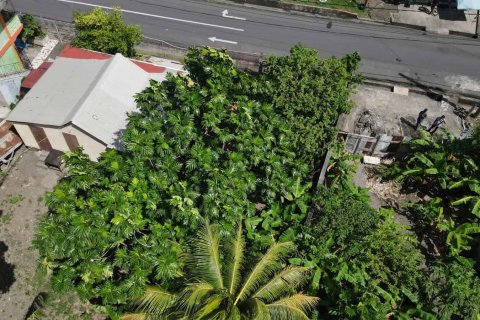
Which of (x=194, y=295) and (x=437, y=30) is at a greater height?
(x=437, y=30)

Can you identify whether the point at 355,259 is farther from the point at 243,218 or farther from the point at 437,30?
the point at 437,30

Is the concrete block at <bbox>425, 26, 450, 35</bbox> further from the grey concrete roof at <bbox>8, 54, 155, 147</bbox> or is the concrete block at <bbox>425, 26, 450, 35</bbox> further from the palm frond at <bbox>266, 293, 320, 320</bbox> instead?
the palm frond at <bbox>266, 293, 320, 320</bbox>

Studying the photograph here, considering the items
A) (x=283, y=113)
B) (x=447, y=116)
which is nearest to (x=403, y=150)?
(x=447, y=116)

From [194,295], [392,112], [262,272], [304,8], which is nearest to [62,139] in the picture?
[194,295]

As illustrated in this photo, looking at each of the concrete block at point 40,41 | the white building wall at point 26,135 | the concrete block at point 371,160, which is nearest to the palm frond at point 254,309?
the concrete block at point 371,160

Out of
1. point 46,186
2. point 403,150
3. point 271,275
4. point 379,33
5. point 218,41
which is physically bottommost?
point 46,186

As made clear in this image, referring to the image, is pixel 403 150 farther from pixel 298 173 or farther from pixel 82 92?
pixel 82 92
